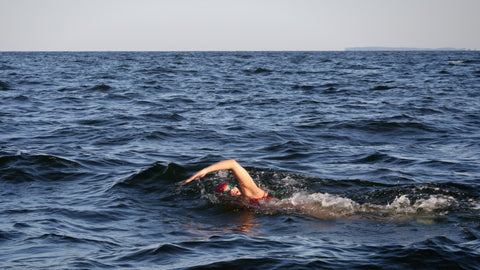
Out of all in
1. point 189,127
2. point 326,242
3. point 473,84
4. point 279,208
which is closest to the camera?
point 326,242

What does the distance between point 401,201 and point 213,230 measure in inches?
126

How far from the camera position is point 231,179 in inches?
425

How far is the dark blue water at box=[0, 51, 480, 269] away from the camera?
19.9 ft

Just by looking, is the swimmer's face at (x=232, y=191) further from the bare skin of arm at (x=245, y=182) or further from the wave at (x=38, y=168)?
the wave at (x=38, y=168)

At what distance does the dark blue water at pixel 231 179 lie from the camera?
606 centimetres

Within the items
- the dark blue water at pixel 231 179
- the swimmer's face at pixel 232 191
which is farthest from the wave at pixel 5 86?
the swimmer's face at pixel 232 191

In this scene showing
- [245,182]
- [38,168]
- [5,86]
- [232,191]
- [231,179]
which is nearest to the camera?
[245,182]

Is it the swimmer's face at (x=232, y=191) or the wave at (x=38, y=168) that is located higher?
the wave at (x=38, y=168)

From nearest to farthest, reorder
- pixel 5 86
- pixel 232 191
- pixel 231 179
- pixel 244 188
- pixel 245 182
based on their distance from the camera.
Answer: pixel 245 182, pixel 244 188, pixel 232 191, pixel 231 179, pixel 5 86

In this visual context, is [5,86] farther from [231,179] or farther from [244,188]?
[244,188]

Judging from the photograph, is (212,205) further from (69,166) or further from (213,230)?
(69,166)

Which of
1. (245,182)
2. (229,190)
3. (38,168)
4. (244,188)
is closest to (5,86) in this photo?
(38,168)

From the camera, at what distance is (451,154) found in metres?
12.2

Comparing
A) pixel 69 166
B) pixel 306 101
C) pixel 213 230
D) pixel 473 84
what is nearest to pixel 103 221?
pixel 213 230
